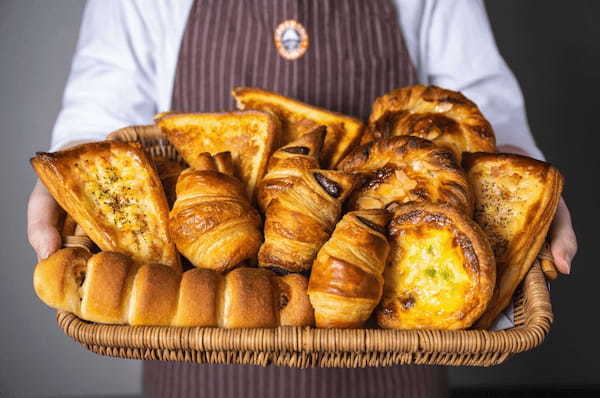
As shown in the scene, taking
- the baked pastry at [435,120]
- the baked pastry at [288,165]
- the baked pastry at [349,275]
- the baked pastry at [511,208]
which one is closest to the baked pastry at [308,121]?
the baked pastry at [435,120]

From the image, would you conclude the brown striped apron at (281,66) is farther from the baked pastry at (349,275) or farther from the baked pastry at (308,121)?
the baked pastry at (349,275)

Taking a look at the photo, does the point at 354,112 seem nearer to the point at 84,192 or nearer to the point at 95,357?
the point at 84,192

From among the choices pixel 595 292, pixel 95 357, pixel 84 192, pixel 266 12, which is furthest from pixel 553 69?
pixel 95 357

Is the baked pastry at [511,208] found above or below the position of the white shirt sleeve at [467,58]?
below

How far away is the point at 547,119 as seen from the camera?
122 inches

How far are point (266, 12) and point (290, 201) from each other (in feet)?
2.65

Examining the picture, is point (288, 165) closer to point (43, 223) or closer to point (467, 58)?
point (43, 223)

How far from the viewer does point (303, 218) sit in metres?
1.12

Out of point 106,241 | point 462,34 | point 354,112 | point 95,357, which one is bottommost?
point 95,357

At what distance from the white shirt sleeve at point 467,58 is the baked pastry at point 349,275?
3.38ft

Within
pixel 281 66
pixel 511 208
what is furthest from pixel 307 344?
pixel 281 66

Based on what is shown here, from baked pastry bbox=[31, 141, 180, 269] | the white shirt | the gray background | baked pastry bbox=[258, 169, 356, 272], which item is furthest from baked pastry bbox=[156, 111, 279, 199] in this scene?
the gray background

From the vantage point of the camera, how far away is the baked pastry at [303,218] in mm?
1110

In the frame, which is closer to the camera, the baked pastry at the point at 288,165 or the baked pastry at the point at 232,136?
the baked pastry at the point at 288,165
